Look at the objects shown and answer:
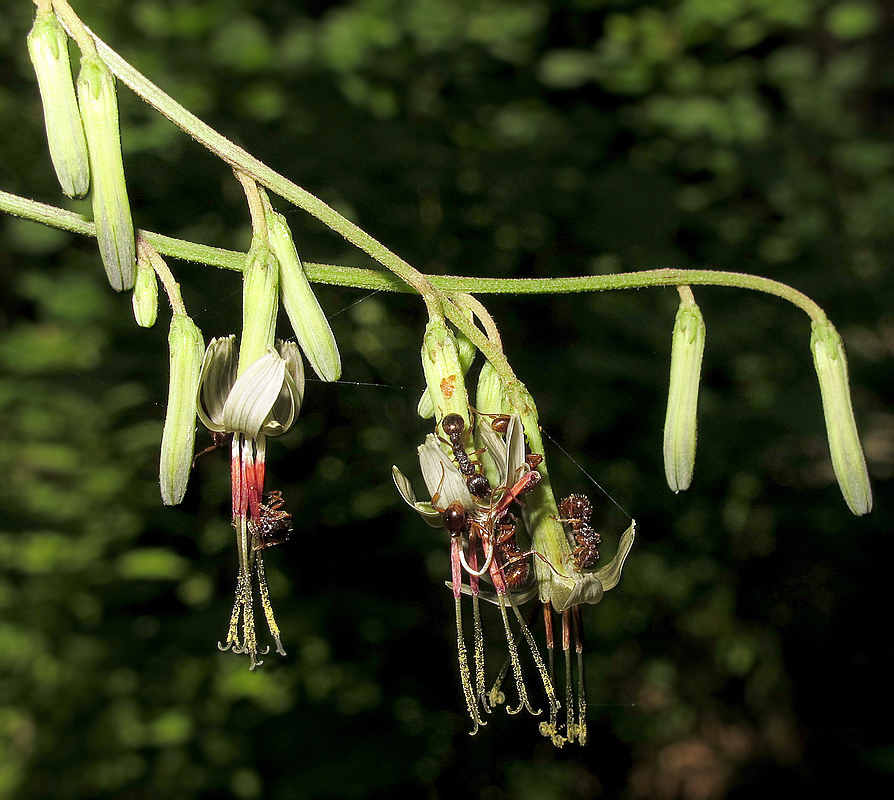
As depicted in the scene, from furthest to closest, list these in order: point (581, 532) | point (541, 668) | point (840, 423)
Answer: point (840, 423), point (581, 532), point (541, 668)

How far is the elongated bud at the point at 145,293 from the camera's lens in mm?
1201

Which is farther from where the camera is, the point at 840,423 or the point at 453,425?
the point at 840,423

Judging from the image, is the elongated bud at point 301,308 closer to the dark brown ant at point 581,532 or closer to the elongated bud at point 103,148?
the elongated bud at point 103,148

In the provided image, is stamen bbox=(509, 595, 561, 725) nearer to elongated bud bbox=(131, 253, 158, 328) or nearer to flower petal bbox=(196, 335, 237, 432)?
flower petal bbox=(196, 335, 237, 432)

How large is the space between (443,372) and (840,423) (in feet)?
2.69

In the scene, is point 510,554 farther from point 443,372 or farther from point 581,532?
point 443,372

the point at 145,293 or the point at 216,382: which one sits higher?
the point at 145,293

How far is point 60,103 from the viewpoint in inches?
41.4

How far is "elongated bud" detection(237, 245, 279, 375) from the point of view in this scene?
1164 millimetres

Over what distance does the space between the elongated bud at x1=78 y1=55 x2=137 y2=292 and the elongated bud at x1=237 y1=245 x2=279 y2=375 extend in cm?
19

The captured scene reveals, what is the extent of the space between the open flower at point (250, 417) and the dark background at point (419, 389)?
1162mm

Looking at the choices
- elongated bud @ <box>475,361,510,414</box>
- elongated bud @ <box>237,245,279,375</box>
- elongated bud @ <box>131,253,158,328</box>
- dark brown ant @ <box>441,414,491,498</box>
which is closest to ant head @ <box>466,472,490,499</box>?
dark brown ant @ <box>441,414,491,498</box>

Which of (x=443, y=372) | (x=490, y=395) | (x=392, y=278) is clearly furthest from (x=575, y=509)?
(x=392, y=278)

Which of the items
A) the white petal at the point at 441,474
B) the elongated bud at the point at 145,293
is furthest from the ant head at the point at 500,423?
the elongated bud at the point at 145,293
